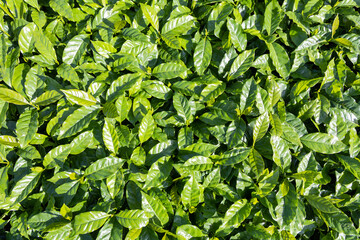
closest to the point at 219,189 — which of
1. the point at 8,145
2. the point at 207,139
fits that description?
the point at 207,139

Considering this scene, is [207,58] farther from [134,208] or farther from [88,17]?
[134,208]

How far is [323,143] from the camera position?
73.2 inches

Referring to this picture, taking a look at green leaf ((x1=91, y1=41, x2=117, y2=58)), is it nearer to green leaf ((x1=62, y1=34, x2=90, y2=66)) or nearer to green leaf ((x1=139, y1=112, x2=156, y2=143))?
green leaf ((x1=62, y1=34, x2=90, y2=66))

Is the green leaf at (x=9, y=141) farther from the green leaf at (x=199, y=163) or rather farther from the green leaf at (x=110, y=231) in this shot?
the green leaf at (x=199, y=163)

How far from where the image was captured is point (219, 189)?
5.93 feet

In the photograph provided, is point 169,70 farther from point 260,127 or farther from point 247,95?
point 260,127

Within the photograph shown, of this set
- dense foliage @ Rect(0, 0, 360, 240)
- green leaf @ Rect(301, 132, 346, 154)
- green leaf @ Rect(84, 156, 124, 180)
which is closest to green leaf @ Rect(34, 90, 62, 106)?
dense foliage @ Rect(0, 0, 360, 240)

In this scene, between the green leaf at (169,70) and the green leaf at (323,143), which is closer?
the green leaf at (323,143)

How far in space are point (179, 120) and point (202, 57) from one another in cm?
48

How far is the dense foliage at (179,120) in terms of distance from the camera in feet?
5.78

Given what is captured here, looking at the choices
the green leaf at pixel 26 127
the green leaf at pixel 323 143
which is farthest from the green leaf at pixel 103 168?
the green leaf at pixel 323 143

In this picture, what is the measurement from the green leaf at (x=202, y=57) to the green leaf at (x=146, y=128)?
49cm

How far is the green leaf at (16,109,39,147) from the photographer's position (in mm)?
1811

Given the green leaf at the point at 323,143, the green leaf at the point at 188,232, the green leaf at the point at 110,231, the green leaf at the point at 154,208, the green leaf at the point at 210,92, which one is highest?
the green leaf at the point at 210,92
